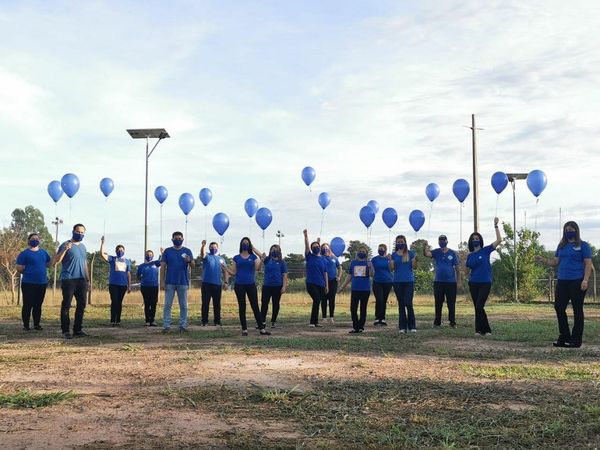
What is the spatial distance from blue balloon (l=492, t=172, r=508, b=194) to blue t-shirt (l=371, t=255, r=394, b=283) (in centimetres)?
951

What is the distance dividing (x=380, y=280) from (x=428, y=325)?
6.56 ft

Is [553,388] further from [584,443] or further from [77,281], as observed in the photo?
[77,281]

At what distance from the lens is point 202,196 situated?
2319cm

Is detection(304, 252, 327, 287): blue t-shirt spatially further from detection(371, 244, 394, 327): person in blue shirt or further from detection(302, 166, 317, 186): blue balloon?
detection(302, 166, 317, 186): blue balloon

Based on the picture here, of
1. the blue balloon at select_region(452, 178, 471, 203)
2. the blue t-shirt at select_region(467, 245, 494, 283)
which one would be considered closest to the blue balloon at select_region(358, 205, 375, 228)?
the blue balloon at select_region(452, 178, 471, 203)

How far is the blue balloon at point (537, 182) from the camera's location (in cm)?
1978

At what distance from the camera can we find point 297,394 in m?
5.55

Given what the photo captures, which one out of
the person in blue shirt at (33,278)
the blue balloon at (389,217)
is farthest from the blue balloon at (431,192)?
the person in blue shirt at (33,278)

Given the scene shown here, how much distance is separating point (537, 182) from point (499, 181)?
116 centimetres

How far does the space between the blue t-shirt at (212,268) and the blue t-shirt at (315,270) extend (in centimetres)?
175

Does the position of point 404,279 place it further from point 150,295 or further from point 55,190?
point 55,190

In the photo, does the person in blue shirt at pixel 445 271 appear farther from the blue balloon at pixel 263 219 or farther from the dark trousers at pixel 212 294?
the blue balloon at pixel 263 219

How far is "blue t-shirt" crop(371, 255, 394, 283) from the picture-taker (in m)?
12.3

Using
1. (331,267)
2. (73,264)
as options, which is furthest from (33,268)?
(331,267)
